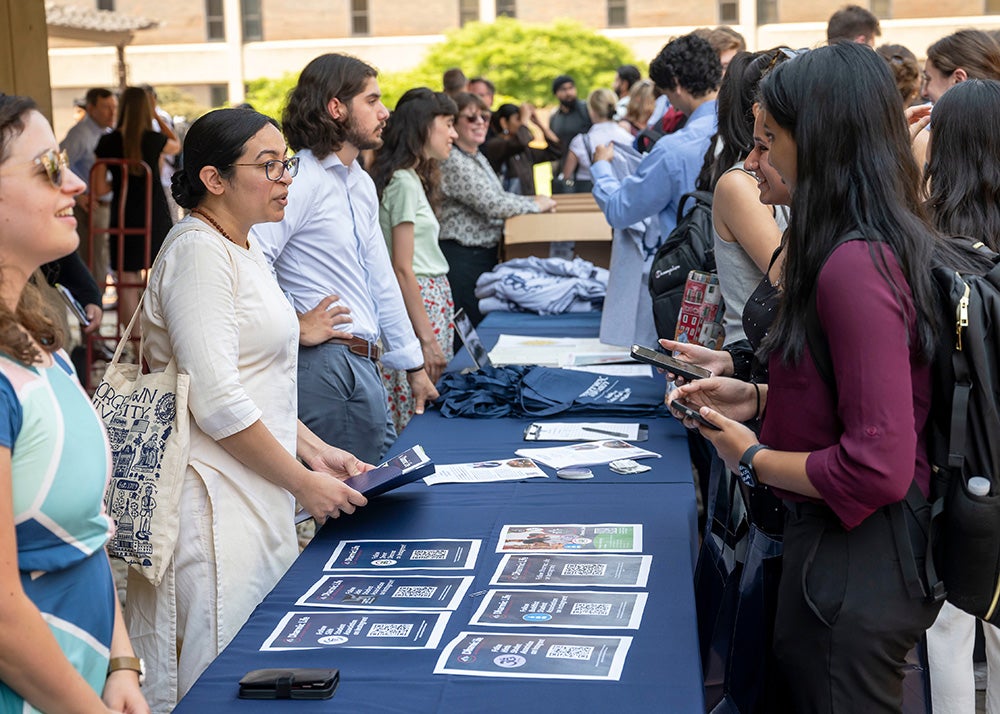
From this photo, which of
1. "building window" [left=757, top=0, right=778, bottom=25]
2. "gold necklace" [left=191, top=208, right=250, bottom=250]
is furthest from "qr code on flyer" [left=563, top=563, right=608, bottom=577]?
"building window" [left=757, top=0, right=778, bottom=25]

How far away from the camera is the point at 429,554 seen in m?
2.31

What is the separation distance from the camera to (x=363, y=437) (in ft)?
10.8

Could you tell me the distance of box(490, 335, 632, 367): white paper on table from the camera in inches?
175

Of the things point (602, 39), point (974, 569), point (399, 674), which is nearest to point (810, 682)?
point (974, 569)

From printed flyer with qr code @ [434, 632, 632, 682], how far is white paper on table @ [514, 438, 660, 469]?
3.64 ft

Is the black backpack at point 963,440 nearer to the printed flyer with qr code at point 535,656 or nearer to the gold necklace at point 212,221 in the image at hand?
the printed flyer with qr code at point 535,656

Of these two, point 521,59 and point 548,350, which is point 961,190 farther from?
point 521,59

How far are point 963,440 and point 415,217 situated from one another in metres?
3.22

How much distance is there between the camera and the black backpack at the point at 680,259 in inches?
139

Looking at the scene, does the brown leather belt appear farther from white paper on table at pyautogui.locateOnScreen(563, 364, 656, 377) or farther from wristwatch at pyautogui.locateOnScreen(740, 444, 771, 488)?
wristwatch at pyautogui.locateOnScreen(740, 444, 771, 488)

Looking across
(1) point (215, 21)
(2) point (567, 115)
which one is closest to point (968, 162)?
(2) point (567, 115)

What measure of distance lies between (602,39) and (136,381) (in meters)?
33.3

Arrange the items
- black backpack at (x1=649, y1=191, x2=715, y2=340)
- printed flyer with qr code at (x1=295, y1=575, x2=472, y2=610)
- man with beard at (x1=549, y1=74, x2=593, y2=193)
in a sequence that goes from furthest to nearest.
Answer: man with beard at (x1=549, y1=74, x2=593, y2=193)
black backpack at (x1=649, y1=191, x2=715, y2=340)
printed flyer with qr code at (x1=295, y1=575, x2=472, y2=610)

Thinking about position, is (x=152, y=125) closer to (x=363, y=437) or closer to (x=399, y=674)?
(x=363, y=437)
